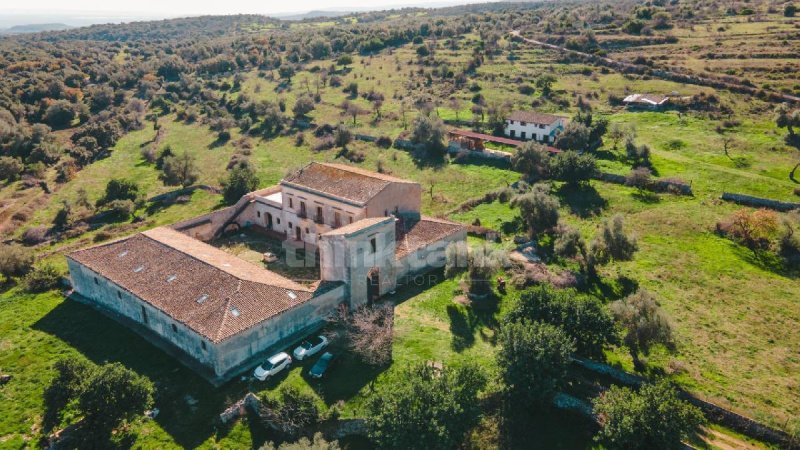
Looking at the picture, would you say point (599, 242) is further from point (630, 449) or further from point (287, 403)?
point (287, 403)

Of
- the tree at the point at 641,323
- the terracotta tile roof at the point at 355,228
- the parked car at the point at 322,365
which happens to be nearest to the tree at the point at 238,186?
the terracotta tile roof at the point at 355,228

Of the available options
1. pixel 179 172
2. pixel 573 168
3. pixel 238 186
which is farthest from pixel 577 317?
pixel 179 172

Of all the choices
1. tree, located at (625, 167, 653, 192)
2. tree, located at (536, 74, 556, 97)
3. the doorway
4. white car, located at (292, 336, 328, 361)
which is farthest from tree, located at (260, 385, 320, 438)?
tree, located at (536, 74, 556, 97)

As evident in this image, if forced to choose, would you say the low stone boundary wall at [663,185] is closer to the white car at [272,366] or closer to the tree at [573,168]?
the tree at [573,168]

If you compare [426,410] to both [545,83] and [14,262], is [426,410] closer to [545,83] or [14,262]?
[14,262]

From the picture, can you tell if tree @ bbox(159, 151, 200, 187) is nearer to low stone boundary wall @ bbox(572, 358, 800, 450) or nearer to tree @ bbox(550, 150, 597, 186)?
tree @ bbox(550, 150, 597, 186)

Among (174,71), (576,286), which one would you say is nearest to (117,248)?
(576,286)
